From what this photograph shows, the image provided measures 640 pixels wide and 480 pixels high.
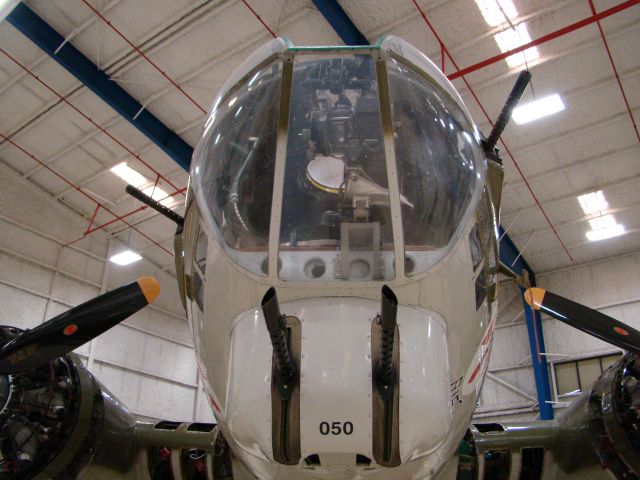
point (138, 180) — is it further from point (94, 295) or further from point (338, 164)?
point (338, 164)

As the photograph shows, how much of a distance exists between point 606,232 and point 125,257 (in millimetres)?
17008

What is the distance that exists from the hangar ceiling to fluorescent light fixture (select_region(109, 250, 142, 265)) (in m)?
1.65

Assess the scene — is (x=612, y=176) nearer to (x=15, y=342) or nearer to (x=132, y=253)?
(x=132, y=253)

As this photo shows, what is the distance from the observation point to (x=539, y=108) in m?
16.0

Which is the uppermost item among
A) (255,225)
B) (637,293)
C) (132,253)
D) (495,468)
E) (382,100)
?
(132,253)

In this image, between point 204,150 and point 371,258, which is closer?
point 371,258

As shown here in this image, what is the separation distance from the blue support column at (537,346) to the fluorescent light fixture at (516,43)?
24.6 feet

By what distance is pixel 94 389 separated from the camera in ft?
18.0

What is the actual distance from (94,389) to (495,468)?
3663 mm

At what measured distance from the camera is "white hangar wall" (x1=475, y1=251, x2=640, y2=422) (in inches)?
843

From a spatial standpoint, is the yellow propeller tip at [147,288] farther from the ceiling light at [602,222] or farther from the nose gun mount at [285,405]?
the ceiling light at [602,222]

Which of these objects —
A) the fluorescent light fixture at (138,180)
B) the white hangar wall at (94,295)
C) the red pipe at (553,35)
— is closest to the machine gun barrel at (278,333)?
the red pipe at (553,35)

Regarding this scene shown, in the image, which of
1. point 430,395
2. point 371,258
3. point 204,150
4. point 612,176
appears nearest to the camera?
point 430,395

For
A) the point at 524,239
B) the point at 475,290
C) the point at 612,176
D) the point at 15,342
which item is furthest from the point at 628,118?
the point at 15,342
